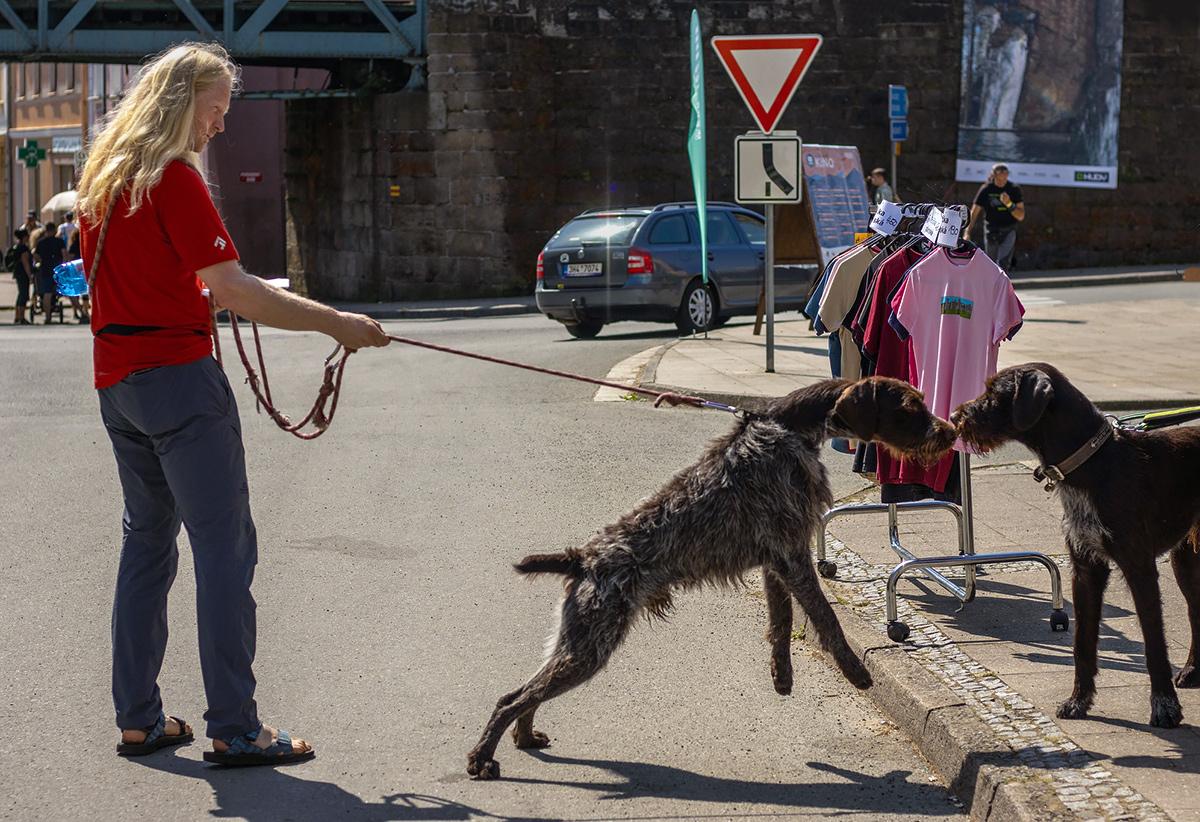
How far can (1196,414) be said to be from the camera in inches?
178

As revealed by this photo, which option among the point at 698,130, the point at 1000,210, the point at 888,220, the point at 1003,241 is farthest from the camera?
the point at 1003,241

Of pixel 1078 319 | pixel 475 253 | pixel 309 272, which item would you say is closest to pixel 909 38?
pixel 475 253

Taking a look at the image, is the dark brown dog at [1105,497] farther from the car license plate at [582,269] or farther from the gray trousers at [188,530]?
Result: the car license plate at [582,269]

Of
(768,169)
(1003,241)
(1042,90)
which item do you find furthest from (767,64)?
(1042,90)

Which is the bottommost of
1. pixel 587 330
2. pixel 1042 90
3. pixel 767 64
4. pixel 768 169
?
pixel 587 330

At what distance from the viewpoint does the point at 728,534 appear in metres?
4.09

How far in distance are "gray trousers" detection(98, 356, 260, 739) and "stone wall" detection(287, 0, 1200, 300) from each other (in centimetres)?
2159

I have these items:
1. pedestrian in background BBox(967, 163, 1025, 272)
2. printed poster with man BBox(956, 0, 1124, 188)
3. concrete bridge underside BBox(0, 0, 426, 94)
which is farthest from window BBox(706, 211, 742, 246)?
printed poster with man BBox(956, 0, 1124, 188)

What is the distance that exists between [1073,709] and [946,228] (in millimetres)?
2231

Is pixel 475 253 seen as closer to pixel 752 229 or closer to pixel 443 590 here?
pixel 752 229

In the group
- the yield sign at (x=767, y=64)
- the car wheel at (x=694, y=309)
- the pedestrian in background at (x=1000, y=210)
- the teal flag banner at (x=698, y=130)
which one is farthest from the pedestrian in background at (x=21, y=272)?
the pedestrian in background at (x=1000, y=210)

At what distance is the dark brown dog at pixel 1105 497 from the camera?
4012mm

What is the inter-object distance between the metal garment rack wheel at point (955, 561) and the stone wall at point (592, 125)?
1998 cm

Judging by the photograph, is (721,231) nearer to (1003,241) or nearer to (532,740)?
(1003,241)
